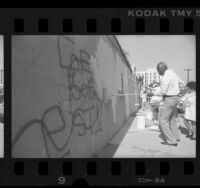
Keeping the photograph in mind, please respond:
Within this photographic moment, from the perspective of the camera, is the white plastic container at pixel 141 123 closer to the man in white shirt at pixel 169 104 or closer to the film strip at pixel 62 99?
the man in white shirt at pixel 169 104

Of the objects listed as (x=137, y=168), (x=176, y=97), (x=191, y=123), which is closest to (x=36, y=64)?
(x=137, y=168)

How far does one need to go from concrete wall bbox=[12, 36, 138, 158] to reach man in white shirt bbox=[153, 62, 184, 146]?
987 millimetres

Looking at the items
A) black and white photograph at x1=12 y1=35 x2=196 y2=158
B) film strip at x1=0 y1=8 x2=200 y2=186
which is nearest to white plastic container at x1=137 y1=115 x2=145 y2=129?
black and white photograph at x1=12 y1=35 x2=196 y2=158

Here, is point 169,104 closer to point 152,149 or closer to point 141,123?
point 152,149

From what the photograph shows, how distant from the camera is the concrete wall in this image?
3.53m

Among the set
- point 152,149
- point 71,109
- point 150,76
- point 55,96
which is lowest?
point 152,149

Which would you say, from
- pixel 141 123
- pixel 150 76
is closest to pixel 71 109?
pixel 150 76

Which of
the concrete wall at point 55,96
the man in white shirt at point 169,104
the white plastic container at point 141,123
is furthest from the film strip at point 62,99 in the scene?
the white plastic container at point 141,123

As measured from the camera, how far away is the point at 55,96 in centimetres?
371

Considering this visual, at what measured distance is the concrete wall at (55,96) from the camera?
11.6 ft

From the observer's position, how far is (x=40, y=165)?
3689mm

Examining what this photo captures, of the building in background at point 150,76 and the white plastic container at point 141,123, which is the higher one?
the building in background at point 150,76

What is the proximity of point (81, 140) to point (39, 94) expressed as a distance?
97cm

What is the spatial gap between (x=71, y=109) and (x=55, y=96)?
34cm
